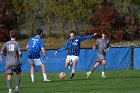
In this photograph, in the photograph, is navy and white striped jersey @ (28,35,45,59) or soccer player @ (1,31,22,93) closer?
soccer player @ (1,31,22,93)

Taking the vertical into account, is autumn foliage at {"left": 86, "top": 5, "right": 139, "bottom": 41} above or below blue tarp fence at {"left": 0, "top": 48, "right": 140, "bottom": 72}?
above

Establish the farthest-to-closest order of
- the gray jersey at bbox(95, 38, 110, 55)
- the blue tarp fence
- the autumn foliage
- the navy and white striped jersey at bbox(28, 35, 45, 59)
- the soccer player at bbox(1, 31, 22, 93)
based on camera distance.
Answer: the autumn foliage → the blue tarp fence → the gray jersey at bbox(95, 38, 110, 55) → the navy and white striped jersey at bbox(28, 35, 45, 59) → the soccer player at bbox(1, 31, 22, 93)

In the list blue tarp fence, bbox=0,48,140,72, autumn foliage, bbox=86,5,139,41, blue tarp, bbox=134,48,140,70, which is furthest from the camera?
autumn foliage, bbox=86,5,139,41

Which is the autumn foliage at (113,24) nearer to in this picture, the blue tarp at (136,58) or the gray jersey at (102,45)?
the blue tarp at (136,58)

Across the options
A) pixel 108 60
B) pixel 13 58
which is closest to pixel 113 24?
pixel 108 60

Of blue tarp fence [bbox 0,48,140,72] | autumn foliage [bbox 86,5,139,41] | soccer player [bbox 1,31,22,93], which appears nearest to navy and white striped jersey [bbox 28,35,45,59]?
soccer player [bbox 1,31,22,93]

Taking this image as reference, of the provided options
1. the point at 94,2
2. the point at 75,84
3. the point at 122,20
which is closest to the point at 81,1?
the point at 94,2

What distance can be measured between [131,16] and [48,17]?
727cm

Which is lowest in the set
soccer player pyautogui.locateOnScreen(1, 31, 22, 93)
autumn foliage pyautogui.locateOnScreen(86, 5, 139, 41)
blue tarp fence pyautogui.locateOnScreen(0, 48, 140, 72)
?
blue tarp fence pyautogui.locateOnScreen(0, 48, 140, 72)

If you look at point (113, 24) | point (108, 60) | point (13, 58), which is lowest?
point (108, 60)

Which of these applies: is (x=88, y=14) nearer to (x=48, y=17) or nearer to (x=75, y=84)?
(x=48, y=17)

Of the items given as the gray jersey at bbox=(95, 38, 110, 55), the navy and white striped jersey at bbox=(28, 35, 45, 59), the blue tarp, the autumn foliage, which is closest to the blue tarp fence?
the blue tarp

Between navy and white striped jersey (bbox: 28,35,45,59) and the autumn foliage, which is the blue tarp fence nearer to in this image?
navy and white striped jersey (bbox: 28,35,45,59)

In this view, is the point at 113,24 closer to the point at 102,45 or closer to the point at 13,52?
the point at 102,45
